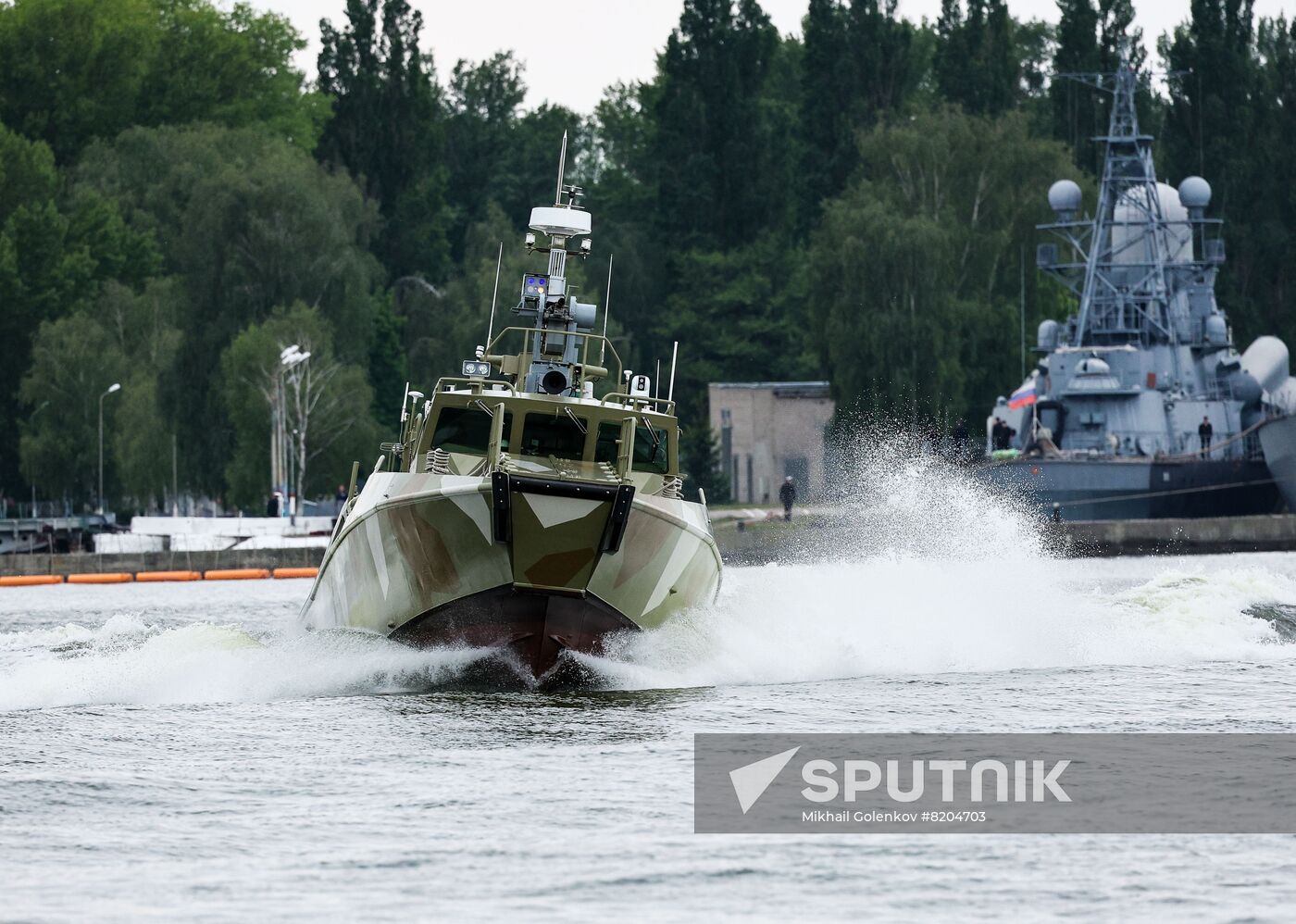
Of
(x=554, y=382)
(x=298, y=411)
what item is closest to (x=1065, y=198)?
(x=298, y=411)

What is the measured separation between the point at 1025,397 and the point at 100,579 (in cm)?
3149

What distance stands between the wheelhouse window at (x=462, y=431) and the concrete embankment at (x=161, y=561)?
108 ft

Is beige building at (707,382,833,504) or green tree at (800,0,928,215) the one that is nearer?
beige building at (707,382,833,504)

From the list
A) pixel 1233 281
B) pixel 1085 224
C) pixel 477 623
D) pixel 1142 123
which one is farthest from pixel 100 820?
pixel 1142 123

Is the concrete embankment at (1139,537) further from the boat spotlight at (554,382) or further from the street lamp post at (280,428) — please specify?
the boat spotlight at (554,382)

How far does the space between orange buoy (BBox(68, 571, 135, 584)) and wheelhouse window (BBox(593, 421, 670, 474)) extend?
32.8 metres

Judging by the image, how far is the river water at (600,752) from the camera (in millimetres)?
12094

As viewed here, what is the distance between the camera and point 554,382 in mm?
22078

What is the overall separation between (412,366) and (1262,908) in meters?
74.1

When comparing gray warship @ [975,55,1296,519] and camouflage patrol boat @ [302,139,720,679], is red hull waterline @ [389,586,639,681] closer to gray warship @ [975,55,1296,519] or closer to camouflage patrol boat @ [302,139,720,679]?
camouflage patrol boat @ [302,139,720,679]

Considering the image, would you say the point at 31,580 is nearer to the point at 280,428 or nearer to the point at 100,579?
the point at 100,579

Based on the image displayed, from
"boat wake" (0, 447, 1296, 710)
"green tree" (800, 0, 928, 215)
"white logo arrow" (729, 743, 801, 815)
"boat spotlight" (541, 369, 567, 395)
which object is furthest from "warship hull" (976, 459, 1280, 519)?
"white logo arrow" (729, 743, 801, 815)

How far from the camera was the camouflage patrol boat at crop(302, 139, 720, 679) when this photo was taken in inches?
791

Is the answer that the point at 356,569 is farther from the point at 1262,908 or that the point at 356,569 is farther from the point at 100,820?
the point at 1262,908
